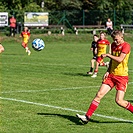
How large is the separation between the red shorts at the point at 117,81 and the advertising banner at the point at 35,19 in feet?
139

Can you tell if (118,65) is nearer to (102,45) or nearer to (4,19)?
(102,45)

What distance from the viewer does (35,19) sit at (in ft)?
177

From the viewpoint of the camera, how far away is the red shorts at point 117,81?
11.6 m

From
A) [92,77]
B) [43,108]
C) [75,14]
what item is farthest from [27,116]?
[75,14]

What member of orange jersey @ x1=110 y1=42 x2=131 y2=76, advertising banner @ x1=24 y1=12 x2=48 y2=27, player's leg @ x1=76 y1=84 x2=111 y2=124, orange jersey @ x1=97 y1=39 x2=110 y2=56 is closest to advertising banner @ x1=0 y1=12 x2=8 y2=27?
advertising banner @ x1=24 y1=12 x2=48 y2=27

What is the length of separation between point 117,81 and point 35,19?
42.8m

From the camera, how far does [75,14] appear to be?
57844 millimetres

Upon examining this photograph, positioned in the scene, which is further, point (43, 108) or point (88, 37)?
point (88, 37)

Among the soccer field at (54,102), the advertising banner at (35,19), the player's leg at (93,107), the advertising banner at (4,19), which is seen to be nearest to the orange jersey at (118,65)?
the player's leg at (93,107)

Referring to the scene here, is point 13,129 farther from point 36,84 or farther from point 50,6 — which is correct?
point 50,6

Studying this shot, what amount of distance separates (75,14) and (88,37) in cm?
546

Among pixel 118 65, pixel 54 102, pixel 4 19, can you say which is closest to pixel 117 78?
pixel 118 65

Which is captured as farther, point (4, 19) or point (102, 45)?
point (4, 19)

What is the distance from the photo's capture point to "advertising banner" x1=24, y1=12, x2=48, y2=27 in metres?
53.9
